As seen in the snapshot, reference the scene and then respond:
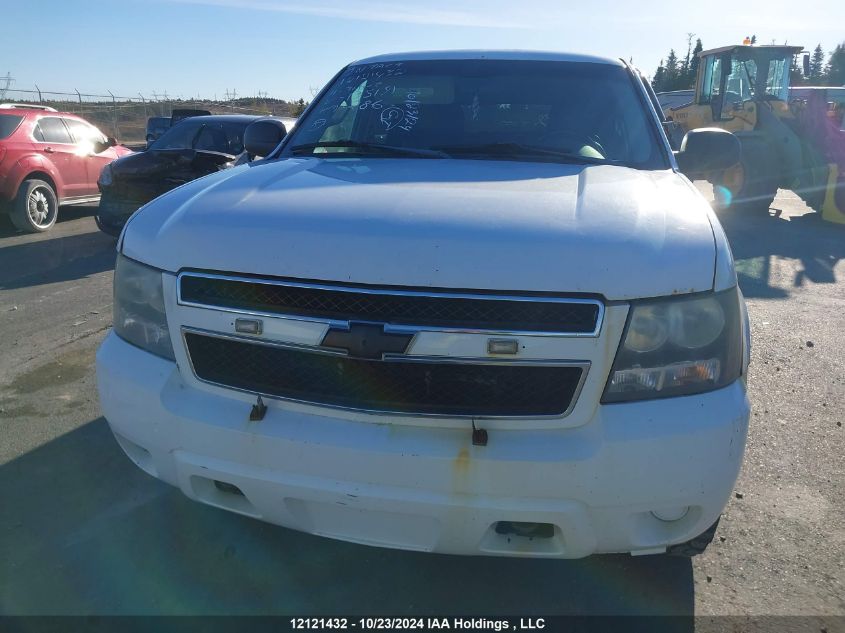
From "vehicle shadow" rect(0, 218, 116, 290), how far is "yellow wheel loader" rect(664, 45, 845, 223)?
9207 mm

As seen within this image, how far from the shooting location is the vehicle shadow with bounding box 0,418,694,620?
7.53ft

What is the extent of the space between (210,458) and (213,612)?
635mm

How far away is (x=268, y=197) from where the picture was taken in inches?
89.6

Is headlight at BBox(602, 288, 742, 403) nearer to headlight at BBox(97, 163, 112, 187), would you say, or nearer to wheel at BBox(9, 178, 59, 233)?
headlight at BBox(97, 163, 112, 187)

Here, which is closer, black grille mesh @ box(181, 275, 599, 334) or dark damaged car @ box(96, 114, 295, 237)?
black grille mesh @ box(181, 275, 599, 334)

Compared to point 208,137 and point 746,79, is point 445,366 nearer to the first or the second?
point 208,137

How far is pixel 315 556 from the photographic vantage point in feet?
8.38

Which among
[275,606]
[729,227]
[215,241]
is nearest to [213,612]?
[275,606]

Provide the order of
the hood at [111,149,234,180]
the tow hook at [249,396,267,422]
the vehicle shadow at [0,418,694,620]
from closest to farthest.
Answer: the tow hook at [249,396,267,422], the vehicle shadow at [0,418,694,620], the hood at [111,149,234,180]

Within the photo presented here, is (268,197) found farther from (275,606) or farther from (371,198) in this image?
(275,606)

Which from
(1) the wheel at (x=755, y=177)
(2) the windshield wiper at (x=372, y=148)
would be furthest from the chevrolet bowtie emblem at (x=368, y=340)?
(1) the wheel at (x=755, y=177)

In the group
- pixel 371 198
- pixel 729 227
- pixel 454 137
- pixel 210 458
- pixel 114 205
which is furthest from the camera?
pixel 729 227

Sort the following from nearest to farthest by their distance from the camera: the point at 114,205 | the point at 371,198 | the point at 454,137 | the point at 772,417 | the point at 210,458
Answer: the point at 210,458, the point at 371,198, the point at 454,137, the point at 772,417, the point at 114,205

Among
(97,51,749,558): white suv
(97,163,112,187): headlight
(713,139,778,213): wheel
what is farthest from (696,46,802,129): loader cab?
(97,51,749,558): white suv
